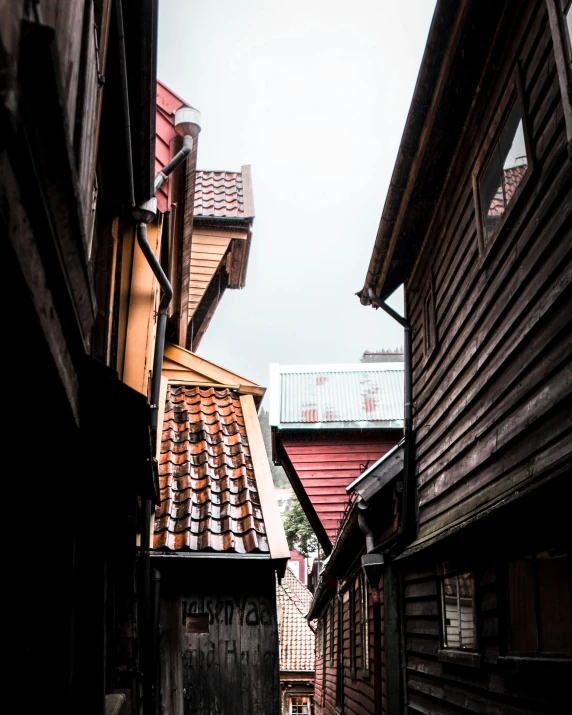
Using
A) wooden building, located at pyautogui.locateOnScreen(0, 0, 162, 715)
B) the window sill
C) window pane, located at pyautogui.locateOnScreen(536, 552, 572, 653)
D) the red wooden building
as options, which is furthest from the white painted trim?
window pane, located at pyautogui.locateOnScreen(536, 552, 572, 653)

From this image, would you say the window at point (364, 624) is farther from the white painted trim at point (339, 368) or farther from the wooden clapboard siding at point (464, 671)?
the white painted trim at point (339, 368)

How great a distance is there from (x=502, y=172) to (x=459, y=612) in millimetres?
3469

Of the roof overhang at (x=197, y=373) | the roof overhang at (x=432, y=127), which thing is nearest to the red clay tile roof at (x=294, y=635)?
the roof overhang at (x=197, y=373)

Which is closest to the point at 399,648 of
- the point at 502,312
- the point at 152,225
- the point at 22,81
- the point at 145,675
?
the point at 145,675

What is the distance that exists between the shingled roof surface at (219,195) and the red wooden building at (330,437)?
13.1ft

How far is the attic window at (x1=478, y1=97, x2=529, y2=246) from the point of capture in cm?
496

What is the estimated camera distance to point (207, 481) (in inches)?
243

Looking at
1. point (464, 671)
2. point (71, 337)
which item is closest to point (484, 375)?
point (464, 671)

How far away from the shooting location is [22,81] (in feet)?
4.35

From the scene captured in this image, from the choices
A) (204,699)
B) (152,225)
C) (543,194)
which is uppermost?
(152,225)

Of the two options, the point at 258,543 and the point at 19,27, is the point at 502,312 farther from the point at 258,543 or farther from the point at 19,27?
the point at 19,27

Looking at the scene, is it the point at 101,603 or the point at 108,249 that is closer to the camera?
the point at 101,603

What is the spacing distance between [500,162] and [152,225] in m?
2.67

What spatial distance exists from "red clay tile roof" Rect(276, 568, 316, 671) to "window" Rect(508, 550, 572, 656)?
2429 cm
